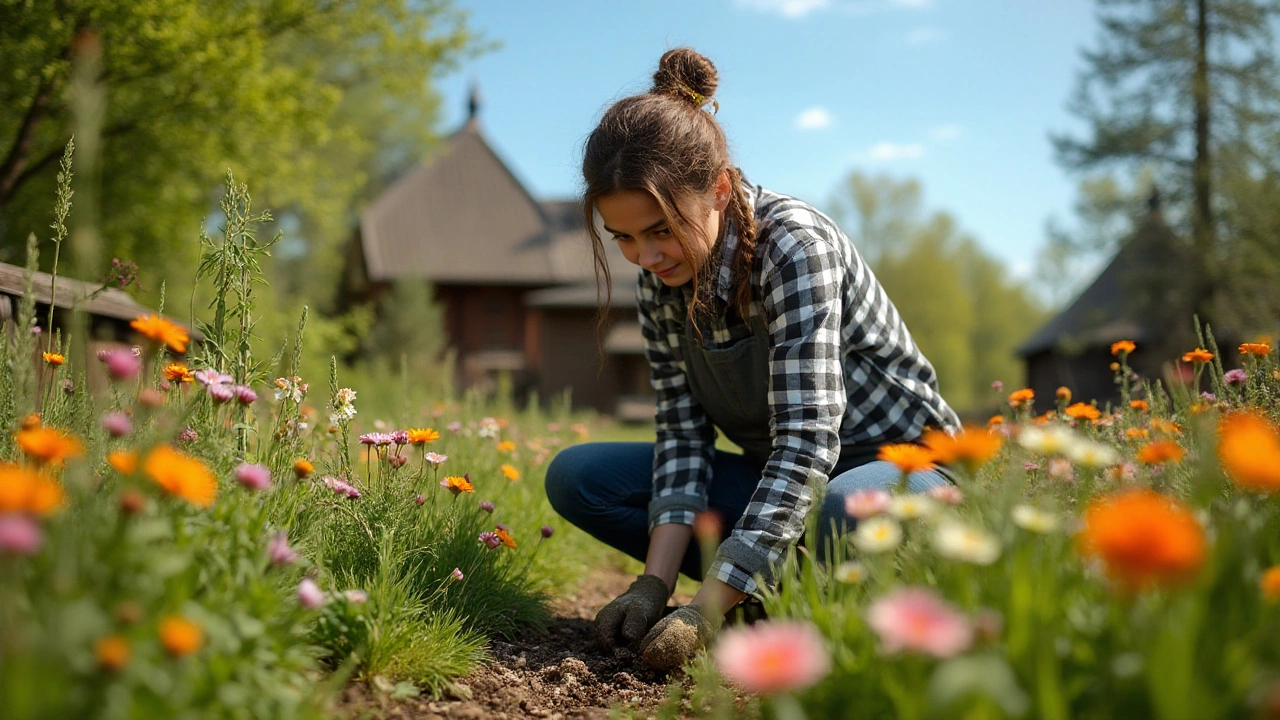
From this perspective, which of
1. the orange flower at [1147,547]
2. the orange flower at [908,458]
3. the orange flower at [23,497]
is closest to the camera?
the orange flower at [1147,547]

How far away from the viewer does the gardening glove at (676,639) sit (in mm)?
1882

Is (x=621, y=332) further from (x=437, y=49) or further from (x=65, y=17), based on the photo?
(x=65, y=17)

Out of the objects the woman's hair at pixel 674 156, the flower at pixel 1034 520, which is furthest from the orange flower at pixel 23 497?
the woman's hair at pixel 674 156

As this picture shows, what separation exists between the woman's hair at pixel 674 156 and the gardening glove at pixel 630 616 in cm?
74

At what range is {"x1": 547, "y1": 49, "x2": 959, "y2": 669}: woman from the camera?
1980 mm

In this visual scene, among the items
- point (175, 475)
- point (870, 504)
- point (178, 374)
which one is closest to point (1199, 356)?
point (870, 504)

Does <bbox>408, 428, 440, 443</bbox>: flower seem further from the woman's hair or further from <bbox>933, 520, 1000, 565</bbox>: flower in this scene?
<bbox>933, 520, 1000, 565</bbox>: flower

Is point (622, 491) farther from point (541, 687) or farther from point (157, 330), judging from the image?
point (157, 330)

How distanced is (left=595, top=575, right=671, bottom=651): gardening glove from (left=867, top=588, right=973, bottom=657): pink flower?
1.24 meters

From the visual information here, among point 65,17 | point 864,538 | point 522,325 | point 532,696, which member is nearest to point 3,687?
point 864,538

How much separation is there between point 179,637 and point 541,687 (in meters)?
1.16

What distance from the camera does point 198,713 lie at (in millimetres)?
1041

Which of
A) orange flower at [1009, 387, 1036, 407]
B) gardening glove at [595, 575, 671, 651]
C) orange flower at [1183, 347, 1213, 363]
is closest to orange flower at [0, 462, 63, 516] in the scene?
gardening glove at [595, 575, 671, 651]

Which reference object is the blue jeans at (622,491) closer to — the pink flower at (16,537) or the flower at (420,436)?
the flower at (420,436)
